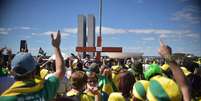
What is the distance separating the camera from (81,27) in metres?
29.2

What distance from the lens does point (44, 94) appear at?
12.2 feet

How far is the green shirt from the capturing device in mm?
3502

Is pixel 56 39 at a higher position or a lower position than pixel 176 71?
higher

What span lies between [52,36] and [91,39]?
25.2 m

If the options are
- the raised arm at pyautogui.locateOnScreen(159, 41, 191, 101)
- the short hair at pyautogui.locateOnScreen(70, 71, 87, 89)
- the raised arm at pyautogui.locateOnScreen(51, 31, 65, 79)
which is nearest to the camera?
the raised arm at pyautogui.locateOnScreen(159, 41, 191, 101)

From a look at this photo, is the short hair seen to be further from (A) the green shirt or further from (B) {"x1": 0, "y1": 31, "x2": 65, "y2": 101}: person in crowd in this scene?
(B) {"x1": 0, "y1": 31, "x2": 65, "y2": 101}: person in crowd

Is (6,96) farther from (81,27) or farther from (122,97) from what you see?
(81,27)

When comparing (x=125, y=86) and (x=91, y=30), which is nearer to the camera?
(x=125, y=86)

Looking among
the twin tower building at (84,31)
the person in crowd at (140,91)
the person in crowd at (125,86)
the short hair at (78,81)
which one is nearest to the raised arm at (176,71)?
the person in crowd at (140,91)

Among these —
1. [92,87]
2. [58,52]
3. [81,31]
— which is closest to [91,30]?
[81,31]

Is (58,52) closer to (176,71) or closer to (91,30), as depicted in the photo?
(176,71)

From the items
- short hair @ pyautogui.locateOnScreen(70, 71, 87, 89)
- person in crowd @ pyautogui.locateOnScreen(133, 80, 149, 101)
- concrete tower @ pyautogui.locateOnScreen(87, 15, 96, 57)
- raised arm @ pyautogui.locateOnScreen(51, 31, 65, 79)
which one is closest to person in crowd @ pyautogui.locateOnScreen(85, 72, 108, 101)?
short hair @ pyautogui.locateOnScreen(70, 71, 87, 89)

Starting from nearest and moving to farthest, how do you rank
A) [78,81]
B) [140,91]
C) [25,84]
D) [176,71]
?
[25,84] → [176,71] → [140,91] → [78,81]

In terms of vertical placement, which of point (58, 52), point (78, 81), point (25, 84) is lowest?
point (78, 81)
